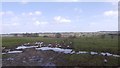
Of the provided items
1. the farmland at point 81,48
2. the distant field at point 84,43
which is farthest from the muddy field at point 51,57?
the distant field at point 84,43

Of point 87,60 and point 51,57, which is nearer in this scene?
point 87,60

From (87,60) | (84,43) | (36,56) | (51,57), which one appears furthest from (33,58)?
(84,43)

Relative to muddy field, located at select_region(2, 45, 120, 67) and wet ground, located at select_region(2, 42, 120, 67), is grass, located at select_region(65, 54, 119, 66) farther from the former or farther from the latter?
wet ground, located at select_region(2, 42, 120, 67)

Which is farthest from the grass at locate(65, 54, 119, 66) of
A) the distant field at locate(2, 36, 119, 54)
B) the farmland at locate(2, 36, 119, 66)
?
the distant field at locate(2, 36, 119, 54)

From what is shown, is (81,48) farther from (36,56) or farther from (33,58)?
(33,58)

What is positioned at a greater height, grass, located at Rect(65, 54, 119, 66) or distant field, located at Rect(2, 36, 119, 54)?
distant field, located at Rect(2, 36, 119, 54)

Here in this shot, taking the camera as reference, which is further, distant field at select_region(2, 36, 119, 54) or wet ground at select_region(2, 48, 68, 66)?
distant field at select_region(2, 36, 119, 54)

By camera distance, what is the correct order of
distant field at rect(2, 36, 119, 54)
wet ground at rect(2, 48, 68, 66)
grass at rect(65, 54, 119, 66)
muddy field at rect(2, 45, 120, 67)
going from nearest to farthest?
grass at rect(65, 54, 119, 66), muddy field at rect(2, 45, 120, 67), wet ground at rect(2, 48, 68, 66), distant field at rect(2, 36, 119, 54)

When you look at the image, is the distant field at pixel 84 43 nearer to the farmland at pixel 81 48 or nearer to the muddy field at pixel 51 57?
the farmland at pixel 81 48

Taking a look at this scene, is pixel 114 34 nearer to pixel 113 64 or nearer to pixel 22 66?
pixel 113 64
